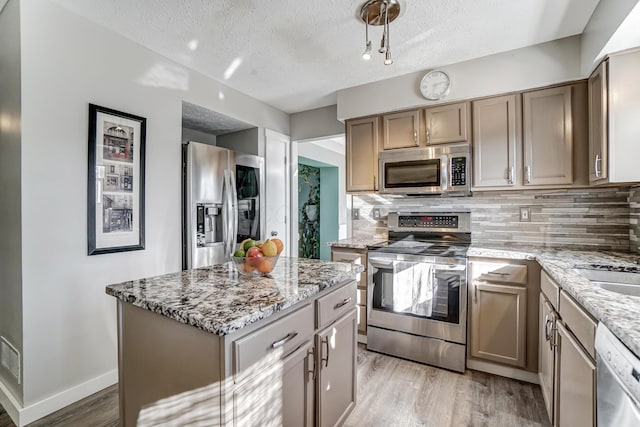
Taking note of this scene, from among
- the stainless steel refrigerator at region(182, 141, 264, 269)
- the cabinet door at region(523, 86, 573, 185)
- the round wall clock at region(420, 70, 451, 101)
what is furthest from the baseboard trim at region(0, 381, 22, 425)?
the cabinet door at region(523, 86, 573, 185)

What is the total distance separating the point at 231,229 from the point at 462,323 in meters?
2.12

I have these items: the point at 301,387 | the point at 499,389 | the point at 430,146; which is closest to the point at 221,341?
the point at 301,387

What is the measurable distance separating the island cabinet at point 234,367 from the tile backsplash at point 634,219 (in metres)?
2.24

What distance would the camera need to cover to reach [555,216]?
252 cm

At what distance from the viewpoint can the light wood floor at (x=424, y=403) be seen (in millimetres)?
1788

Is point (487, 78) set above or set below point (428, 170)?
above

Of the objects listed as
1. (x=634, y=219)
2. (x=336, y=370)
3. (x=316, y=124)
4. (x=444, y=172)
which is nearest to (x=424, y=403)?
(x=336, y=370)

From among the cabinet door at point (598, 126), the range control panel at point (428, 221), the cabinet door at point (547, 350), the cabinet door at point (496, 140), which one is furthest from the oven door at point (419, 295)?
the cabinet door at point (598, 126)

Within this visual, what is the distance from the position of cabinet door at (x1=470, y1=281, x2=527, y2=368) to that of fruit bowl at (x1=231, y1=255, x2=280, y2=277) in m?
1.66

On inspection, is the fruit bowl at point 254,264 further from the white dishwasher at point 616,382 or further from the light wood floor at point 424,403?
the white dishwasher at point 616,382

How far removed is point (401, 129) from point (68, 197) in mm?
2617

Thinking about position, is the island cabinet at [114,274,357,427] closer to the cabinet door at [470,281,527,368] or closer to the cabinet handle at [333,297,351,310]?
the cabinet handle at [333,297,351,310]

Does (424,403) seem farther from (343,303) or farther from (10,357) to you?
(10,357)

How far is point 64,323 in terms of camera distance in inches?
75.3
